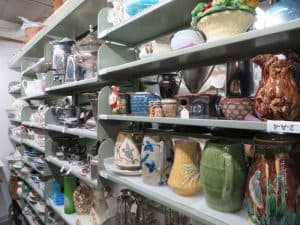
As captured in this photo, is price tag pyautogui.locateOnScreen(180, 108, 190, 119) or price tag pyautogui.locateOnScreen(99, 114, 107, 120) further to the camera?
price tag pyautogui.locateOnScreen(99, 114, 107, 120)

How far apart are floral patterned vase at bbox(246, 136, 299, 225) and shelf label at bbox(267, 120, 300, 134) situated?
0.35 ft

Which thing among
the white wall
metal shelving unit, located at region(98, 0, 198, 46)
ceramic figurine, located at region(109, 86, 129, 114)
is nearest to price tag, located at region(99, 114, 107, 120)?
ceramic figurine, located at region(109, 86, 129, 114)

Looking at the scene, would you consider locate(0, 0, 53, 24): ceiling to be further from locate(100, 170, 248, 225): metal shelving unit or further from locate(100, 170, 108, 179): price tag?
locate(100, 170, 248, 225): metal shelving unit

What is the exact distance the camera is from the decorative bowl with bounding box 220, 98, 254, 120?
0.79m

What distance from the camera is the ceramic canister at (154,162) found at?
1169 mm

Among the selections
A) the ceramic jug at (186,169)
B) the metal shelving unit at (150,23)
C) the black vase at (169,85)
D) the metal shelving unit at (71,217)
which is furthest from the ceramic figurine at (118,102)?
the metal shelving unit at (71,217)

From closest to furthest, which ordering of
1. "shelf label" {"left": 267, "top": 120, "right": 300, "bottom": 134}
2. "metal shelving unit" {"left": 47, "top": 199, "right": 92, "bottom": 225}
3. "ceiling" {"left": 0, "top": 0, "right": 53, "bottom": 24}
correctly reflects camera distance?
→ "shelf label" {"left": 267, "top": 120, "right": 300, "bottom": 134}
"metal shelving unit" {"left": 47, "top": 199, "right": 92, "bottom": 225}
"ceiling" {"left": 0, "top": 0, "right": 53, "bottom": 24}

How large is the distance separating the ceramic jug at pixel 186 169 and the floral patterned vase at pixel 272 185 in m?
0.26

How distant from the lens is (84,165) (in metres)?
1.91

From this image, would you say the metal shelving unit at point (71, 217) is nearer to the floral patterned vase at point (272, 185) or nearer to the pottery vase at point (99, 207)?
the pottery vase at point (99, 207)

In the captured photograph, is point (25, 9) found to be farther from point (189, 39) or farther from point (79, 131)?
point (189, 39)

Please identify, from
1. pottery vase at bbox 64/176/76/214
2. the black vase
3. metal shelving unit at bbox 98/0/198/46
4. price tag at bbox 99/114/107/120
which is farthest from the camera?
pottery vase at bbox 64/176/76/214

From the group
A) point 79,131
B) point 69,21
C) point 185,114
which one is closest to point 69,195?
point 79,131

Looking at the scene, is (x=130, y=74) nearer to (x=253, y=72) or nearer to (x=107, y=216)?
(x=253, y=72)
